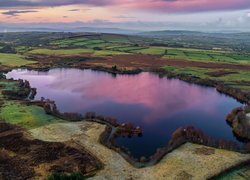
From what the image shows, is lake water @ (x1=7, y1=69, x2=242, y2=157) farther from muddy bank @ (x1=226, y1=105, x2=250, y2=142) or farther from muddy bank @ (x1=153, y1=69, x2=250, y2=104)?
muddy bank @ (x1=153, y1=69, x2=250, y2=104)

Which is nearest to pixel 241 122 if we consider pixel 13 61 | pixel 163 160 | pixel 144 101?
pixel 163 160

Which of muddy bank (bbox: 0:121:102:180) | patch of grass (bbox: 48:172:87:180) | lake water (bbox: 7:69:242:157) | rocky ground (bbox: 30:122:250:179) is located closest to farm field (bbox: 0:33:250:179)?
rocky ground (bbox: 30:122:250:179)

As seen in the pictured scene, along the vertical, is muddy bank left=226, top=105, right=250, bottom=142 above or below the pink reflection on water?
above

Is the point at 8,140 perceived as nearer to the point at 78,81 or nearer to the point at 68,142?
the point at 68,142

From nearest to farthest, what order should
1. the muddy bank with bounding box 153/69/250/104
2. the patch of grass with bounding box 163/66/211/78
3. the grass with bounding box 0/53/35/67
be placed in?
the muddy bank with bounding box 153/69/250/104 → the patch of grass with bounding box 163/66/211/78 → the grass with bounding box 0/53/35/67

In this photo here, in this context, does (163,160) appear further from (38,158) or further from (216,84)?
(216,84)
